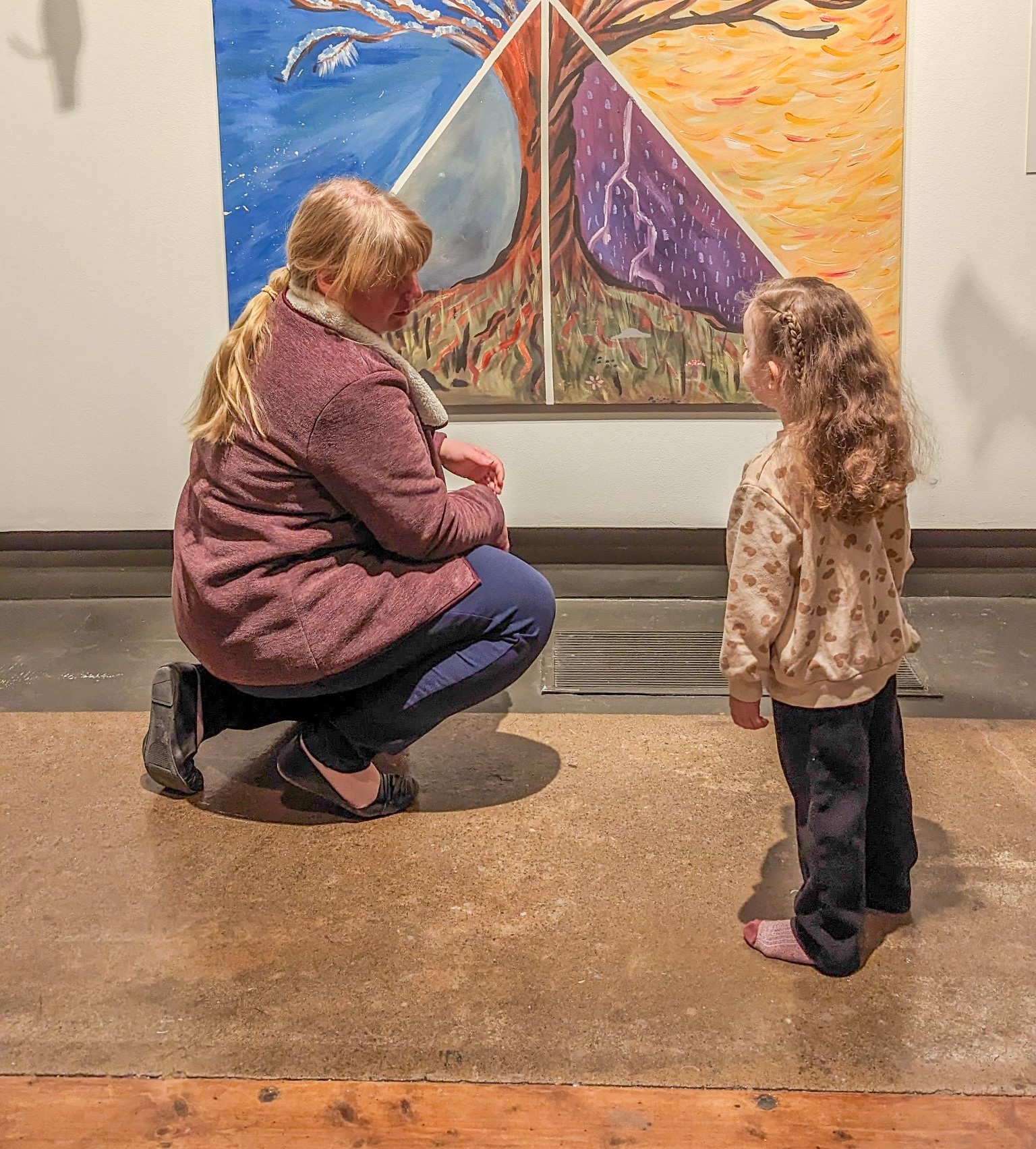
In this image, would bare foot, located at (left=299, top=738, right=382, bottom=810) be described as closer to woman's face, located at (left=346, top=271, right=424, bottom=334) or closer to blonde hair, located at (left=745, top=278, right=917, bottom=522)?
woman's face, located at (left=346, top=271, right=424, bottom=334)

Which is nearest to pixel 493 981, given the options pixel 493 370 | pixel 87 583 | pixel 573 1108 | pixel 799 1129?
pixel 573 1108

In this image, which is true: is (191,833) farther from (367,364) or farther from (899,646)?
(899,646)

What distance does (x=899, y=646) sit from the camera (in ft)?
6.04

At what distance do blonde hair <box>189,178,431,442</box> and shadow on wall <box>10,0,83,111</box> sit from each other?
5.48 ft

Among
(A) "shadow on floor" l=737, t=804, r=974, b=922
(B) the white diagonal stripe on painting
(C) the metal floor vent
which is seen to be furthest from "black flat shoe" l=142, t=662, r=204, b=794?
(B) the white diagonal stripe on painting

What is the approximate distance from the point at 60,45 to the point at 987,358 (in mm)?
2698

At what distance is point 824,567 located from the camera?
5.81 feet

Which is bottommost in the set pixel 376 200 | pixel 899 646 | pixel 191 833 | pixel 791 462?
pixel 191 833

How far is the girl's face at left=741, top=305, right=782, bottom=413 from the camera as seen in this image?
1.79 meters

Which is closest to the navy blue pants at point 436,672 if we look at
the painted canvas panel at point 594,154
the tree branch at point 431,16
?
the painted canvas panel at point 594,154

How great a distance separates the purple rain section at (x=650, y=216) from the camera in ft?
11.1

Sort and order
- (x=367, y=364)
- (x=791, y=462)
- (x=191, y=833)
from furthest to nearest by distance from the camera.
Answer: (x=191, y=833)
(x=367, y=364)
(x=791, y=462)

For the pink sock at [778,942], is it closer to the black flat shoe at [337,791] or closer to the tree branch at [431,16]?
the black flat shoe at [337,791]

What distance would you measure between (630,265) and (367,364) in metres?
1.44
